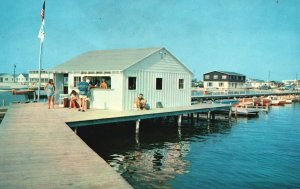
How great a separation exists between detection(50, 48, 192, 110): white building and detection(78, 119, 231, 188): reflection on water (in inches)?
75.9

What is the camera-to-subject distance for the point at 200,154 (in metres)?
15.9

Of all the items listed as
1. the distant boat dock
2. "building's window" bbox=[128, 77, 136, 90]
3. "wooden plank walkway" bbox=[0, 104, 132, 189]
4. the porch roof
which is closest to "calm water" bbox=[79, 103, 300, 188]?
"wooden plank walkway" bbox=[0, 104, 132, 189]

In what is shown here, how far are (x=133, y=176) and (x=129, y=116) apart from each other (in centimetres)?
635

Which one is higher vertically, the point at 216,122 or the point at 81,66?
the point at 81,66


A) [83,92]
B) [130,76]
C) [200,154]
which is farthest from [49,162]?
[130,76]

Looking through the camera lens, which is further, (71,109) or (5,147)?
(71,109)

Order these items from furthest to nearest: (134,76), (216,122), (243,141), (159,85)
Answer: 1. (216,122)
2. (159,85)
3. (134,76)
4. (243,141)

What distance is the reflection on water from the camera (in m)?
12.4

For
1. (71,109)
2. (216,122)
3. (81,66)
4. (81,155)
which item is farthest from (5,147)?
(216,122)

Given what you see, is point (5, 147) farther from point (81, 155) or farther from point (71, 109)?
point (71, 109)

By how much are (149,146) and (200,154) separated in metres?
3.09

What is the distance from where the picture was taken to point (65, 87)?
25.2m

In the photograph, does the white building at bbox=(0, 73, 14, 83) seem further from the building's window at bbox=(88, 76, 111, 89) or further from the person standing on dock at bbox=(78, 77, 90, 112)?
the person standing on dock at bbox=(78, 77, 90, 112)

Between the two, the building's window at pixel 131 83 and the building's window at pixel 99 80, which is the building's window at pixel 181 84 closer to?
the building's window at pixel 131 83
